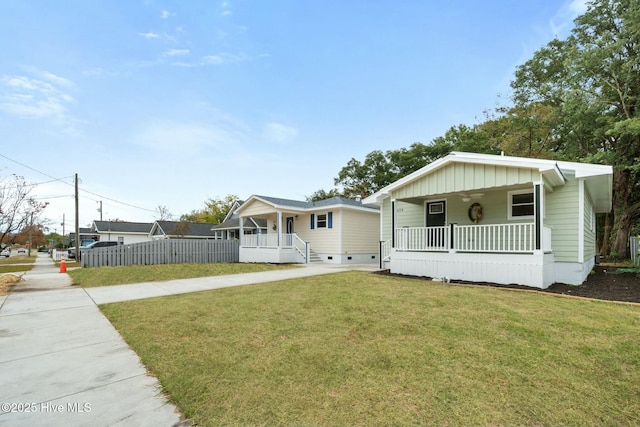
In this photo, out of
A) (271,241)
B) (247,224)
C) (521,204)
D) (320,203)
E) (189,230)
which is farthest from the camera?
(189,230)

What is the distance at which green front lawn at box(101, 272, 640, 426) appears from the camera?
2.27 m

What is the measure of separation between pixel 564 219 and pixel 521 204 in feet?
3.76

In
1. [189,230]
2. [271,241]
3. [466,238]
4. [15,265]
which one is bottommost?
[15,265]

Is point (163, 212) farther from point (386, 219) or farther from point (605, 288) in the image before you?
point (605, 288)

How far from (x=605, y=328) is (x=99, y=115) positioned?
18.1 m

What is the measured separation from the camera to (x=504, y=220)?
9.66 m

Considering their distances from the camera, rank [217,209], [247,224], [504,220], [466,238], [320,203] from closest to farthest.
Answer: [466,238]
[504,220]
[320,203]
[247,224]
[217,209]

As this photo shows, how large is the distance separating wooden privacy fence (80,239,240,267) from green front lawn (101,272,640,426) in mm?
11041

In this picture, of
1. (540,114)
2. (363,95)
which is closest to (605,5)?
(540,114)

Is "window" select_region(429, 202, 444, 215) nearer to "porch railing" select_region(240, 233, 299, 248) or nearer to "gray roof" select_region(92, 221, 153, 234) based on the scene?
"porch railing" select_region(240, 233, 299, 248)

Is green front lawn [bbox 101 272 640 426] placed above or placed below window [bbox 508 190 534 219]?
below

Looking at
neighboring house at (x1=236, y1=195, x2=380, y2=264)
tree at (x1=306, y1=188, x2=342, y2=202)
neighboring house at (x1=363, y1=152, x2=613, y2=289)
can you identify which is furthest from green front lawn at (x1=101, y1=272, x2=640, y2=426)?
tree at (x1=306, y1=188, x2=342, y2=202)

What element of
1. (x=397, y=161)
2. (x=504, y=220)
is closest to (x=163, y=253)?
(x=504, y=220)

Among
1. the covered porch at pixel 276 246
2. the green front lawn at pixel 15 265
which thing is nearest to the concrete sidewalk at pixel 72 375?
the covered porch at pixel 276 246
